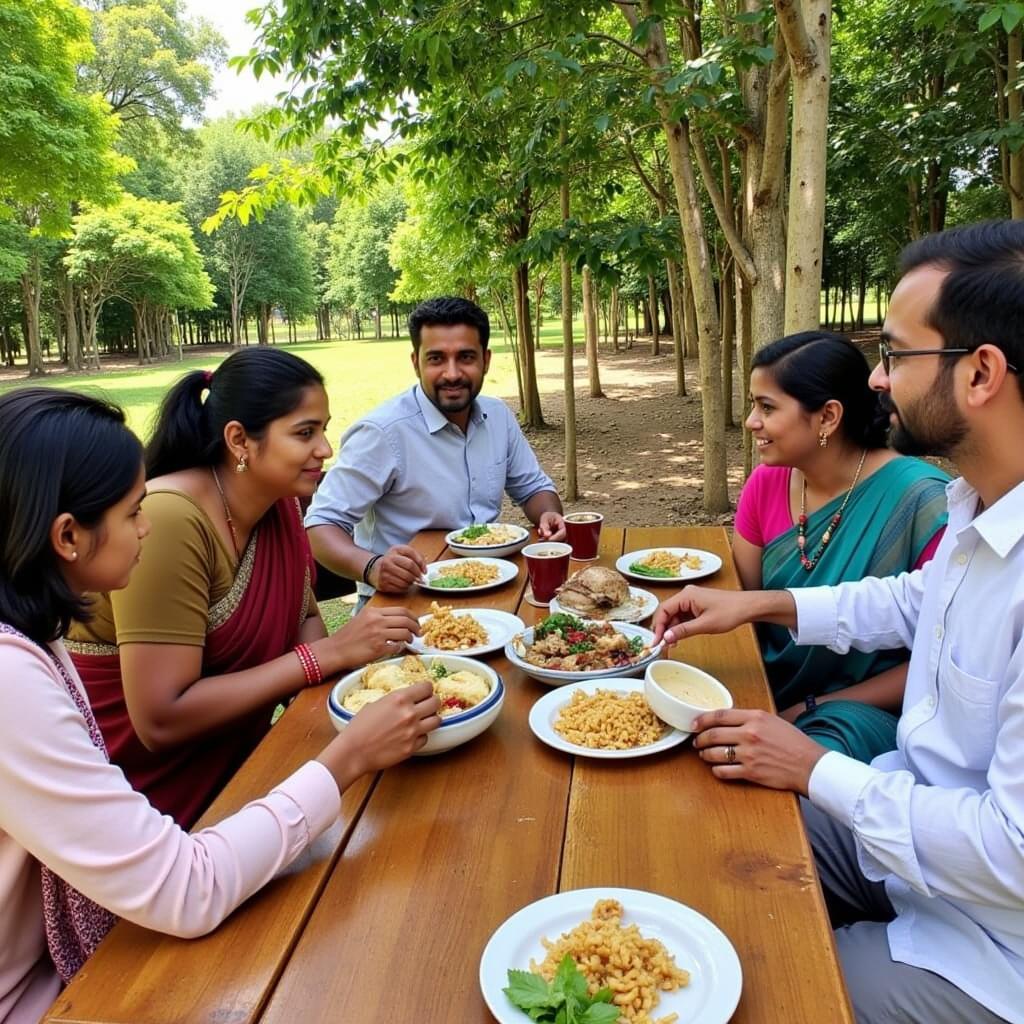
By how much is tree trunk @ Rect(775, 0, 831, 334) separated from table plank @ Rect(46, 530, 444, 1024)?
135 inches

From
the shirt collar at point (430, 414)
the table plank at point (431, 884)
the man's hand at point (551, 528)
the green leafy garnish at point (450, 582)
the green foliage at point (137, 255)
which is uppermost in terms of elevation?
the green foliage at point (137, 255)

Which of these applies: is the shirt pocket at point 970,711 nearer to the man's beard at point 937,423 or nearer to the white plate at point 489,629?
the man's beard at point 937,423

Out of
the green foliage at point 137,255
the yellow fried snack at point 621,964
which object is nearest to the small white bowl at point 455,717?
the yellow fried snack at point 621,964

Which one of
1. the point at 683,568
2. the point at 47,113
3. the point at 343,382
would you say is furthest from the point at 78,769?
the point at 343,382

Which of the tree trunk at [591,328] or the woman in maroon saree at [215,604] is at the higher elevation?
the tree trunk at [591,328]

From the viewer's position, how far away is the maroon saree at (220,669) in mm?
2123

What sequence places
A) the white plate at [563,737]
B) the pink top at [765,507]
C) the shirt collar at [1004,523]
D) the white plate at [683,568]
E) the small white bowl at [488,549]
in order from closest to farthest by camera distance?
the shirt collar at [1004,523], the white plate at [563,737], the white plate at [683,568], the pink top at [765,507], the small white bowl at [488,549]

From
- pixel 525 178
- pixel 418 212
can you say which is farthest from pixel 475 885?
pixel 418 212

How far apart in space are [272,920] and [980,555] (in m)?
1.45

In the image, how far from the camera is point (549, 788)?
1.51m

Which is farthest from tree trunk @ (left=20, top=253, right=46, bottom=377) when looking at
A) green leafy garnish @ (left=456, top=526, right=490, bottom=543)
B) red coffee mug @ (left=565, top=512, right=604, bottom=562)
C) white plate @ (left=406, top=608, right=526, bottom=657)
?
white plate @ (left=406, top=608, right=526, bottom=657)

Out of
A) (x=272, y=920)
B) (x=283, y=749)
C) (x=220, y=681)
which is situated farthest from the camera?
(x=220, y=681)

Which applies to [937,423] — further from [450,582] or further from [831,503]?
[450,582]

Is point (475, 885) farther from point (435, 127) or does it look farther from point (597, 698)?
point (435, 127)
